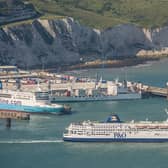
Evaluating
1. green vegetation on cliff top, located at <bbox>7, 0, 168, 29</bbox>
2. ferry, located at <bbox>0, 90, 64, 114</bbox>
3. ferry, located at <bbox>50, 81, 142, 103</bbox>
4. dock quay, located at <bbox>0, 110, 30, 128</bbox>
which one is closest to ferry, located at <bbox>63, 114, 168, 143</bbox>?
dock quay, located at <bbox>0, 110, 30, 128</bbox>

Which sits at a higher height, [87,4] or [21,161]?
[87,4]

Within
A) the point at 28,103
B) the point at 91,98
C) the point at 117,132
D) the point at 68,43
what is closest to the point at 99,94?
the point at 91,98

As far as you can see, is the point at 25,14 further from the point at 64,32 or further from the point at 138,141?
the point at 138,141

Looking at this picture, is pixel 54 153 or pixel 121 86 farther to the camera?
pixel 121 86

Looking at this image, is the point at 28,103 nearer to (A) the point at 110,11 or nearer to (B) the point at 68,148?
(B) the point at 68,148

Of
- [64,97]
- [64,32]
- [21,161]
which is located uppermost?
[64,32]

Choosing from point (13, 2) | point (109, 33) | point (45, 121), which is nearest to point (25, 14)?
point (13, 2)
